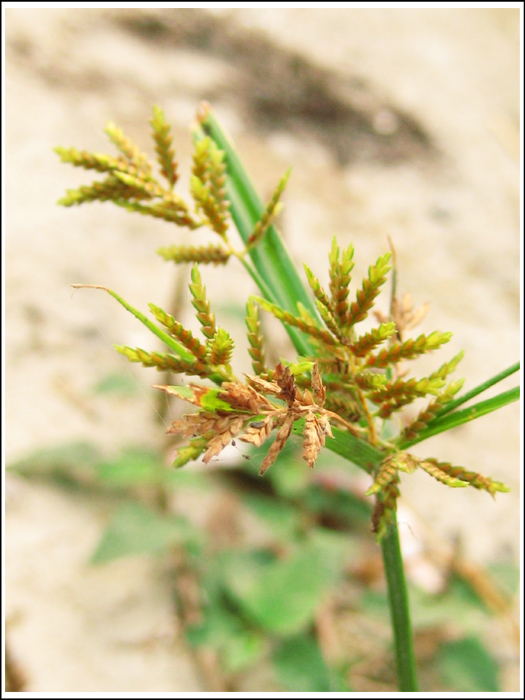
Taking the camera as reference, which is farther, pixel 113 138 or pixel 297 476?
pixel 297 476

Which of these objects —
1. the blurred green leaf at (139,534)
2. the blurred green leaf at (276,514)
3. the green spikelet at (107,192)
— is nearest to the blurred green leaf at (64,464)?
the blurred green leaf at (139,534)

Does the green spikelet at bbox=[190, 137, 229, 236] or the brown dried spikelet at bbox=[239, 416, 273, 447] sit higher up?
the green spikelet at bbox=[190, 137, 229, 236]

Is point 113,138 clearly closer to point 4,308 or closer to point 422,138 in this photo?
point 4,308

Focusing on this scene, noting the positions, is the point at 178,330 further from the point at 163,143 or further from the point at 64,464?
the point at 64,464

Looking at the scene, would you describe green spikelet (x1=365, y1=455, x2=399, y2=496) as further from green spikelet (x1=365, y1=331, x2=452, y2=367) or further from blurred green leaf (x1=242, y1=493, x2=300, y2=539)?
blurred green leaf (x1=242, y1=493, x2=300, y2=539)

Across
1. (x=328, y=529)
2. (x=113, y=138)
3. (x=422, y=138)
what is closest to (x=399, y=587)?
(x=113, y=138)

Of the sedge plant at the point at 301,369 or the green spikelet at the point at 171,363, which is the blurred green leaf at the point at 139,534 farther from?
the green spikelet at the point at 171,363

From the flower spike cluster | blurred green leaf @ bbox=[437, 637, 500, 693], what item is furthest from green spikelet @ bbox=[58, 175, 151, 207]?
blurred green leaf @ bbox=[437, 637, 500, 693]
